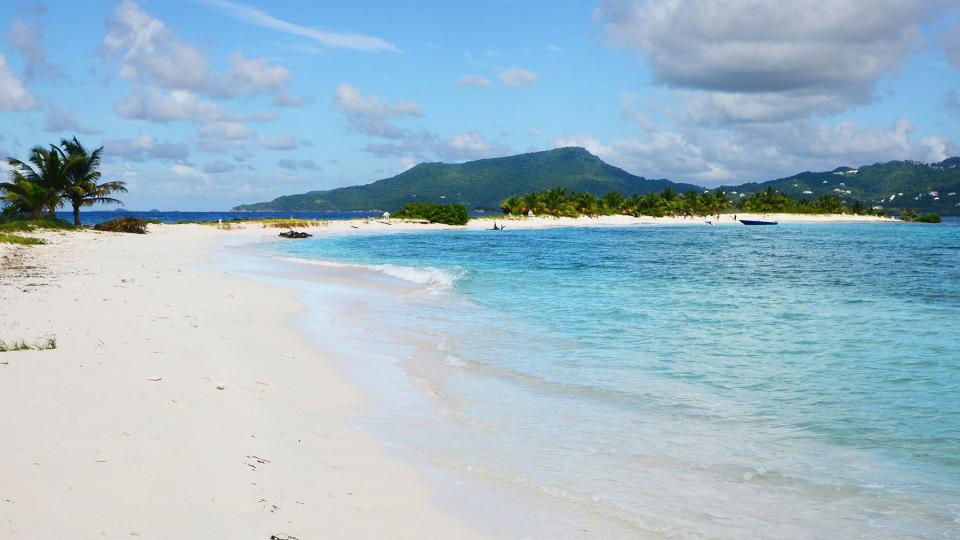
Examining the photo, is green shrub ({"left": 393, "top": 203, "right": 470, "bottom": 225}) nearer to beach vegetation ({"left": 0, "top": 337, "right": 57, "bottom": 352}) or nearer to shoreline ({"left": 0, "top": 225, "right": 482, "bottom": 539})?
shoreline ({"left": 0, "top": 225, "right": 482, "bottom": 539})

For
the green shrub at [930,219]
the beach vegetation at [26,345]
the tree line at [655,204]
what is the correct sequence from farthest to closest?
the green shrub at [930,219] < the tree line at [655,204] < the beach vegetation at [26,345]

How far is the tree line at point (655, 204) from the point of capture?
143 metres

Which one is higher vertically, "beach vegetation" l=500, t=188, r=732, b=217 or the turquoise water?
"beach vegetation" l=500, t=188, r=732, b=217

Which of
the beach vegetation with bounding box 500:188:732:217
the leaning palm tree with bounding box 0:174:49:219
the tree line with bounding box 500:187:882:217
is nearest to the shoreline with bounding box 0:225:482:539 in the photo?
the leaning palm tree with bounding box 0:174:49:219

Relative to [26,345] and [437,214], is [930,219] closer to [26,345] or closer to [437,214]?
[437,214]

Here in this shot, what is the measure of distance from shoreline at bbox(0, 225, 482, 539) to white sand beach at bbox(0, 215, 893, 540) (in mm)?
19

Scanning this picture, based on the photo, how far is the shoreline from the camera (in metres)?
4.88

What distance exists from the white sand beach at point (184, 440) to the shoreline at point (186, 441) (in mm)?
19

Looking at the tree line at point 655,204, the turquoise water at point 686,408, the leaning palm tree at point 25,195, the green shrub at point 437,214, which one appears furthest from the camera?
the tree line at point 655,204

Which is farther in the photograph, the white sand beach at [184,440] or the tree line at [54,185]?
the tree line at [54,185]

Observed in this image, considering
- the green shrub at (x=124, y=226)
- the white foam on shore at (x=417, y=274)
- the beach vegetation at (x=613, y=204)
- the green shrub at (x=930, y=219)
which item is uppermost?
the beach vegetation at (x=613, y=204)

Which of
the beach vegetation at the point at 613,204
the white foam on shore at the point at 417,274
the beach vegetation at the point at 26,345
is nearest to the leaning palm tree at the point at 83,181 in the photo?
the white foam on shore at the point at 417,274

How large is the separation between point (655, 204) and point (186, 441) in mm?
167625

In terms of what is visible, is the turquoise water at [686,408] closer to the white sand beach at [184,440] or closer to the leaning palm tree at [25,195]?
the white sand beach at [184,440]
